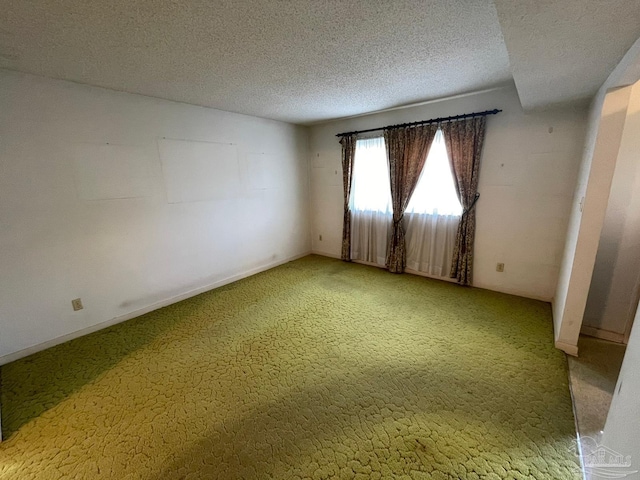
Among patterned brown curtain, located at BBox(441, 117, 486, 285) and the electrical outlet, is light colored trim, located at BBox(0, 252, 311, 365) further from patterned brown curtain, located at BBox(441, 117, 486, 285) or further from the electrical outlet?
patterned brown curtain, located at BBox(441, 117, 486, 285)

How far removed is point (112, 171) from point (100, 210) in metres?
0.41

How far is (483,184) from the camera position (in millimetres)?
3088

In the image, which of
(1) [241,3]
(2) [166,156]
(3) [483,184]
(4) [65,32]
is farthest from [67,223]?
(3) [483,184]

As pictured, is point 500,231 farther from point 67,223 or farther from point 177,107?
point 67,223

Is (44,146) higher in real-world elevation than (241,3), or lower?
lower

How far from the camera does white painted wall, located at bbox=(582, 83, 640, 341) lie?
1.99 metres

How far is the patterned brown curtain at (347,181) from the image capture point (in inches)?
159

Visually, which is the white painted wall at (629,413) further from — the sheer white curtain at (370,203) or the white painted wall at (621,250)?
the sheer white curtain at (370,203)

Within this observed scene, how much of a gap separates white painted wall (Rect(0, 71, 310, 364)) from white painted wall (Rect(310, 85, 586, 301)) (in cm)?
288

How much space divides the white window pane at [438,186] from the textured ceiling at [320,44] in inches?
34.6

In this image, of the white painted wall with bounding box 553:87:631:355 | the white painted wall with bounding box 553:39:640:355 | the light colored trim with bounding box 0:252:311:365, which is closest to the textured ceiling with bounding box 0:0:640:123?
the white painted wall with bounding box 553:39:640:355

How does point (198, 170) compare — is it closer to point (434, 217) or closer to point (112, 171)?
point (112, 171)

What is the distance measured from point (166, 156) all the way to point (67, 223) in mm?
1146

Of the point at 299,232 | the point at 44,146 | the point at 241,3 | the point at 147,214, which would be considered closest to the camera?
the point at 241,3
